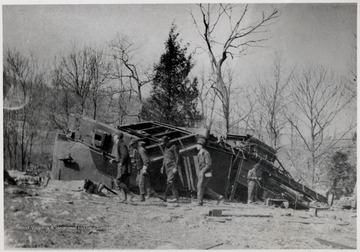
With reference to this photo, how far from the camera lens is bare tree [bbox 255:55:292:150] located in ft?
27.8

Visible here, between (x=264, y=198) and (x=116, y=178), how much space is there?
3.34 m

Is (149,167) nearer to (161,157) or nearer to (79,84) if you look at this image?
(161,157)

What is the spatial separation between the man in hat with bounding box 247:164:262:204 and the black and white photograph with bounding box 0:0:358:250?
0.10 feet

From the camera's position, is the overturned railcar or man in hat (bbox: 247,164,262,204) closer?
the overturned railcar

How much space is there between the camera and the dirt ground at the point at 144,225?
6.24 metres

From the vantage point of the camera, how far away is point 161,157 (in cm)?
771

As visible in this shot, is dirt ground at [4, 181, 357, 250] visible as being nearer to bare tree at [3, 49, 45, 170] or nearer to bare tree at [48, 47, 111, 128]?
bare tree at [3, 49, 45, 170]

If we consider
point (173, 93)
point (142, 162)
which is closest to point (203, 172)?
point (142, 162)

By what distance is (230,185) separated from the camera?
27.9ft

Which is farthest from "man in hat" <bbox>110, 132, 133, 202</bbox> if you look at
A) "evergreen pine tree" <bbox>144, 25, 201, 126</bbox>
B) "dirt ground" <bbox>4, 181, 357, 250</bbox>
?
"evergreen pine tree" <bbox>144, 25, 201, 126</bbox>

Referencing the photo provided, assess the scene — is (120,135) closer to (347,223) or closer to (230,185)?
(230,185)

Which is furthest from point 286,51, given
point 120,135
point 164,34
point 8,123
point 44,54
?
point 8,123

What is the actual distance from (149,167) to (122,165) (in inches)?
21.3

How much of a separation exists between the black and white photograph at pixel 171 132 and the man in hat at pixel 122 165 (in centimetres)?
2
